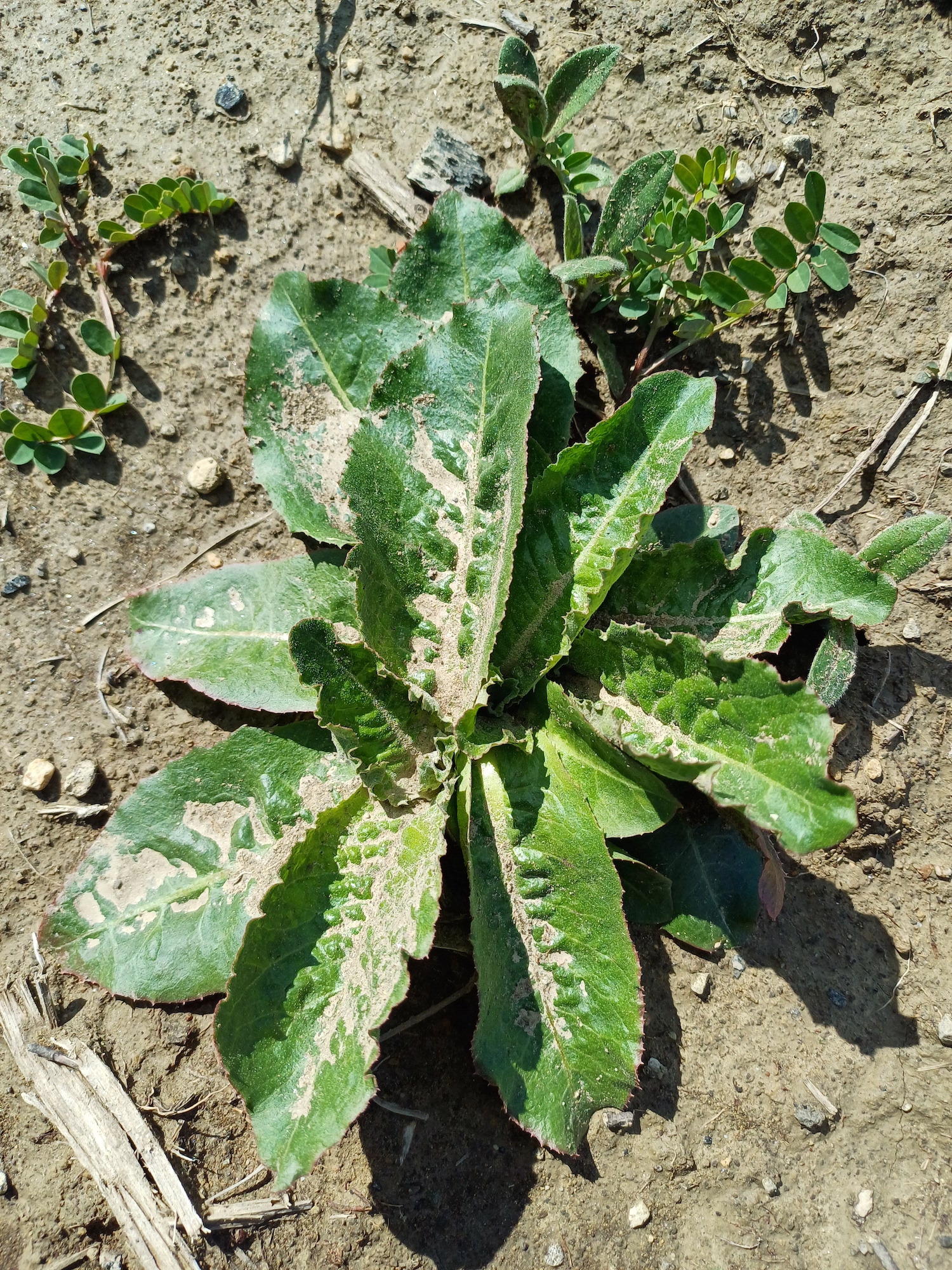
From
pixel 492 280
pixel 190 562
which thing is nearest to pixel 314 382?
pixel 492 280

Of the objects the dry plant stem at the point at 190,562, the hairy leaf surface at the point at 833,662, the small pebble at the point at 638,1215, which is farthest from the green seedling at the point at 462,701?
the small pebble at the point at 638,1215

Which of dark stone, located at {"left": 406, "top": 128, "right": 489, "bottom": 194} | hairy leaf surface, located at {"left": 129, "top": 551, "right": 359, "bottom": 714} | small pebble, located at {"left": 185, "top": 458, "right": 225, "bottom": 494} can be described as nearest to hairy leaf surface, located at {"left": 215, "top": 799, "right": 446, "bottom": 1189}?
hairy leaf surface, located at {"left": 129, "top": 551, "right": 359, "bottom": 714}

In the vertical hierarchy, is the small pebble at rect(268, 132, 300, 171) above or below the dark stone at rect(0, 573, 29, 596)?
above

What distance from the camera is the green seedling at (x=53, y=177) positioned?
110 inches

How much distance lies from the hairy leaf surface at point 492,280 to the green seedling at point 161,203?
837 mm

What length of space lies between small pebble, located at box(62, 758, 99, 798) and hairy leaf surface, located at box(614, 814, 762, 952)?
1.68 metres

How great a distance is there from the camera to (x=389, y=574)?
2.38 meters

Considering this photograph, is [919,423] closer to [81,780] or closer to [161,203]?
[161,203]

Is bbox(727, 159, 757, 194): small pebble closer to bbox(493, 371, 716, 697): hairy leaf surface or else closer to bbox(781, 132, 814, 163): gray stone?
bbox(781, 132, 814, 163): gray stone

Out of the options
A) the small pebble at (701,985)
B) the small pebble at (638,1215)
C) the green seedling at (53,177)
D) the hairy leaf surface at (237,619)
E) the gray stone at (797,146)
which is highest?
the green seedling at (53,177)

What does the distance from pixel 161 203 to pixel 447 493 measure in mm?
1512

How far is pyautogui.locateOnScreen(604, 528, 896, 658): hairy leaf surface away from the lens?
229 centimetres

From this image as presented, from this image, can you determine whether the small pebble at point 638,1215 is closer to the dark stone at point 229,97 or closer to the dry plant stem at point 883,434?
the dry plant stem at point 883,434

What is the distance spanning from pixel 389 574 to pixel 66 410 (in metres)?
1.28
